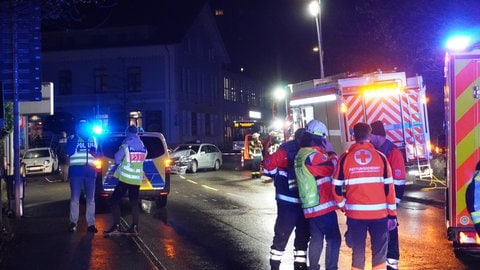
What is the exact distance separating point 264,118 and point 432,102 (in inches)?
1944

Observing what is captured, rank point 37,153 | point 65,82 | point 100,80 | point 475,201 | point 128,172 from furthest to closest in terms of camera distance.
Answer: point 65,82 → point 100,80 → point 37,153 → point 128,172 → point 475,201

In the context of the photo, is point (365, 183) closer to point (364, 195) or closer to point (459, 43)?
point (364, 195)

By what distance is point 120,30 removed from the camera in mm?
47344

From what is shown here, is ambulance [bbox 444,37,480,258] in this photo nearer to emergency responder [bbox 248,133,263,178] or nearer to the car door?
emergency responder [bbox 248,133,263,178]

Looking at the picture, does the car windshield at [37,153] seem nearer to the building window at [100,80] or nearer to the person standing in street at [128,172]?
the building window at [100,80]

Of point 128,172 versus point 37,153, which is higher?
point 37,153

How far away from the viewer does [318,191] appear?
645cm

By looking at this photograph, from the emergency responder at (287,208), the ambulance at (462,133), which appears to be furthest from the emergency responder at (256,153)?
the ambulance at (462,133)

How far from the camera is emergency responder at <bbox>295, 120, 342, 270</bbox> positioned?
642 cm

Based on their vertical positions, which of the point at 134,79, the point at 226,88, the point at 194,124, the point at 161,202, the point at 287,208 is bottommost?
the point at 161,202

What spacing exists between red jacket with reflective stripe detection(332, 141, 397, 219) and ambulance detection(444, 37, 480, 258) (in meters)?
1.18

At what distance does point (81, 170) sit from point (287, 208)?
446 centimetres

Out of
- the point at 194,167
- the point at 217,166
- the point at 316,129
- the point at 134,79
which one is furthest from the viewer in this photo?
the point at 134,79

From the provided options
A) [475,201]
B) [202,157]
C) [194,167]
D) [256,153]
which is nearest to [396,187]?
[475,201]
